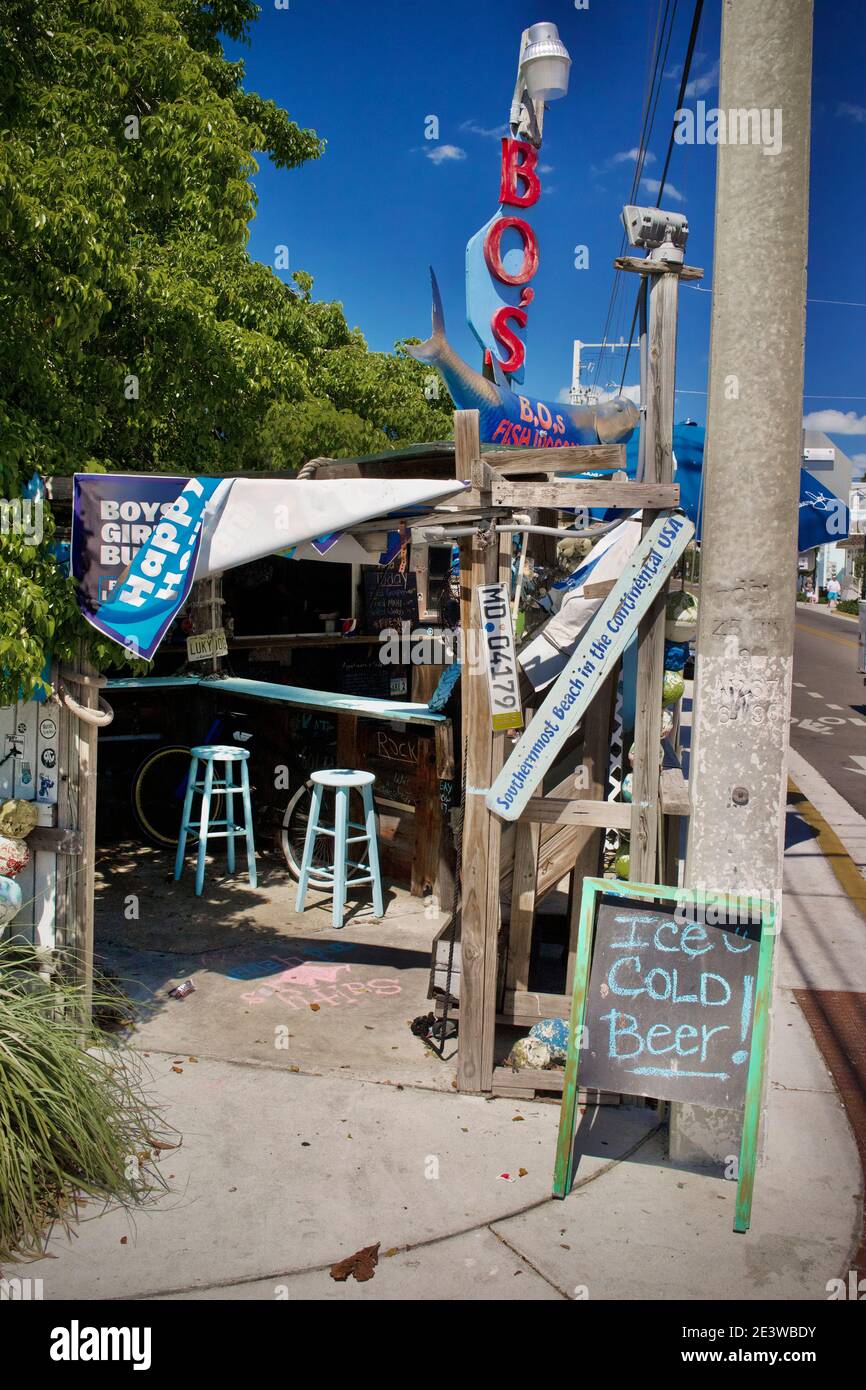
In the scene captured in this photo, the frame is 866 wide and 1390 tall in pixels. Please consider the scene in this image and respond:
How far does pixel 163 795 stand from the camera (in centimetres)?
949

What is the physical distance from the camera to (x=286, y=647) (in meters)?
10.3

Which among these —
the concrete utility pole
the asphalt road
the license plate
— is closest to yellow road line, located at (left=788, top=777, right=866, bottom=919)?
the asphalt road

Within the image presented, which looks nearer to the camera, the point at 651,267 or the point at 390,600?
the point at 651,267

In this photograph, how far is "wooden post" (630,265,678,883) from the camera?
14.7ft

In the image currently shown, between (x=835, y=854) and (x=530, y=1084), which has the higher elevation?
(x=835, y=854)

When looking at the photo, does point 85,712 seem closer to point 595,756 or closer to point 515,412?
point 595,756

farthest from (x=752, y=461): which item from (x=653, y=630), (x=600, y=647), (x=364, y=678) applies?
(x=364, y=678)

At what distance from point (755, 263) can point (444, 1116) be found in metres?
3.87

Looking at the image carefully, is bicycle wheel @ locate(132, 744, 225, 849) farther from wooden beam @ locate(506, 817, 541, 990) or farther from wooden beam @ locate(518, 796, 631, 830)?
wooden beam @ locate(518, 796, 631, 830)

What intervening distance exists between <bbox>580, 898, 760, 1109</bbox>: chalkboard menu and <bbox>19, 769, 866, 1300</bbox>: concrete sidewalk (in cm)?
50

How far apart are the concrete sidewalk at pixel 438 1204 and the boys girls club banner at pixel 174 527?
2.23 metres

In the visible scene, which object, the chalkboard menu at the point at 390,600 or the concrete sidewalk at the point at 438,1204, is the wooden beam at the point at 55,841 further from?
the chalkboard menu at the point at 390,600

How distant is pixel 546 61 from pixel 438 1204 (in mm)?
10547

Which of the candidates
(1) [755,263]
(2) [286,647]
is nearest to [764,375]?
(1) [755,263]
